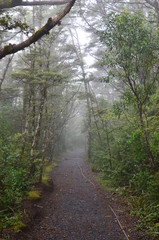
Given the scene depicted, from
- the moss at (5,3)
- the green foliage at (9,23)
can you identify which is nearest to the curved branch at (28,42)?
the green foliage at (9,23)

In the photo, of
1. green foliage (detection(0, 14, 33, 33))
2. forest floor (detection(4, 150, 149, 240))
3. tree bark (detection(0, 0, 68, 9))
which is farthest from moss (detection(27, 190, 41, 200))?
tree bark (detection(0, 0, 68, 9))

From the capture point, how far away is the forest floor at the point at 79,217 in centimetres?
564

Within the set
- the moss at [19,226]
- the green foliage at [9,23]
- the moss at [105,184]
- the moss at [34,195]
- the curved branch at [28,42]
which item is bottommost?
the moss at [105,184]

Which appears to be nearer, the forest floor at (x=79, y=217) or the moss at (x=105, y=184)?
the forest floor at (x=79, y=217)

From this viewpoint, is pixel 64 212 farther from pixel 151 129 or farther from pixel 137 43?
pixel 137 43

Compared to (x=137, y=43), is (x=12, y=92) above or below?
below

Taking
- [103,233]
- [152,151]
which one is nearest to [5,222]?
[103,233]

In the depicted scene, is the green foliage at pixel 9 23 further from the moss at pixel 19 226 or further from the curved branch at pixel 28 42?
the moss at pixel 19 226

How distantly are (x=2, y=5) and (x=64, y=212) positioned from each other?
8.58 m

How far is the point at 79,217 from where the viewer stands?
22.7ft

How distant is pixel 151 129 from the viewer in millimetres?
8008

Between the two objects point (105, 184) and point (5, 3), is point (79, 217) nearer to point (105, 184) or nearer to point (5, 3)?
point (105, 184)

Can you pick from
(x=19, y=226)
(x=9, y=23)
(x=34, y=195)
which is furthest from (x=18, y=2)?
(x=19, y=226)

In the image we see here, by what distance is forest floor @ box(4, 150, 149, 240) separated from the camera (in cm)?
564
